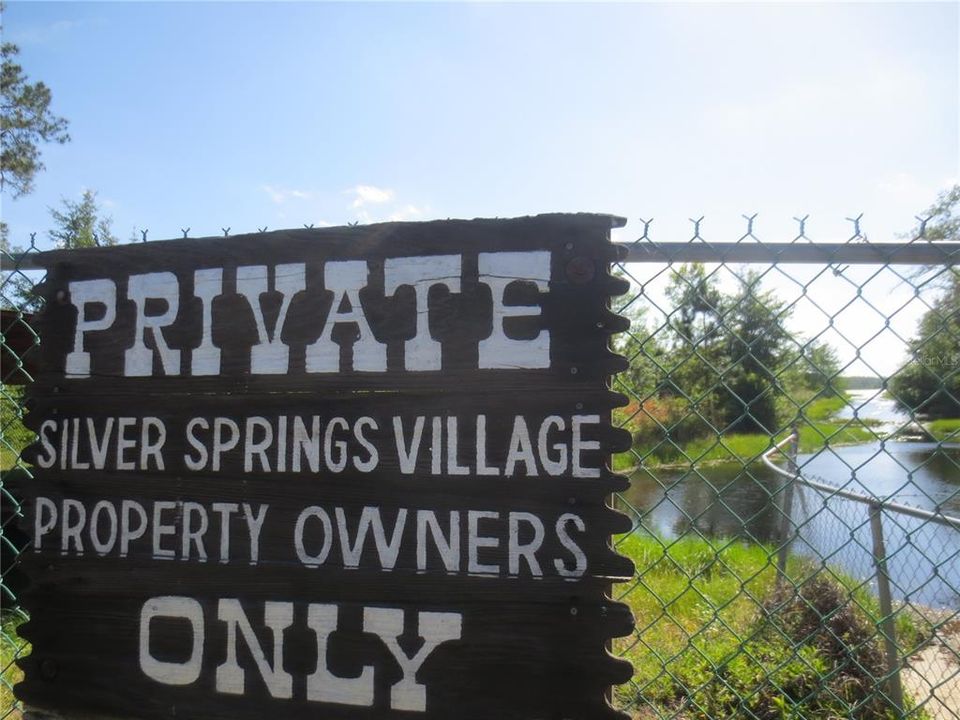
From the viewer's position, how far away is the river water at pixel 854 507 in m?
2.18

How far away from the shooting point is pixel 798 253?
1.86 meters

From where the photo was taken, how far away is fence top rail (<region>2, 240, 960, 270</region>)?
1835 mm

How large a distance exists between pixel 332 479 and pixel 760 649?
2.55 meters

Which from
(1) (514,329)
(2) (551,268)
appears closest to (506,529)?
(1) (514,329)

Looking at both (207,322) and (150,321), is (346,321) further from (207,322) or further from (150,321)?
(150,321)

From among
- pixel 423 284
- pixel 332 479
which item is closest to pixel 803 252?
pixel 423 284

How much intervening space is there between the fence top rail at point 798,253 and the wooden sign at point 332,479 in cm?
22

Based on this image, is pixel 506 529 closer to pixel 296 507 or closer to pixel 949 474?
pixel 296 507

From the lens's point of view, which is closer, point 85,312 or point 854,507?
point 85,312

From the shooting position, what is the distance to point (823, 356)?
2.32 m

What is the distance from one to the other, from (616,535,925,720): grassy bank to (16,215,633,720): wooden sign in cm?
66

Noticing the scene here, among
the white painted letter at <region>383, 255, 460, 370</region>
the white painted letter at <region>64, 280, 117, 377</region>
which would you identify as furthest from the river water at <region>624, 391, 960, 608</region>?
the white painted letter at <region>64, 280, 117, 377</region>

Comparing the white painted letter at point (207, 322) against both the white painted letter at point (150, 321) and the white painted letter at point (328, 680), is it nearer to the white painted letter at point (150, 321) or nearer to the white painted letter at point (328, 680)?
the white painted letter at point (150, 321)

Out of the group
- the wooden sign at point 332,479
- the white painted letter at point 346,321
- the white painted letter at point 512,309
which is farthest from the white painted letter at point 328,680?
the white painted letter at point 512,309
